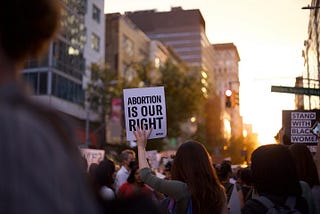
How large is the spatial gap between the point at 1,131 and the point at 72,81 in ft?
148

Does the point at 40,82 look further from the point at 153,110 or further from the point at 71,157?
the point at 71,157

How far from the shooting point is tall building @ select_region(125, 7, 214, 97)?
122 meters

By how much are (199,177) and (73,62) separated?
42.1m

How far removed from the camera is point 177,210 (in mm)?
4543

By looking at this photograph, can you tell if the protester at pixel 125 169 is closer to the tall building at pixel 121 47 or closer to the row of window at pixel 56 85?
the row of window at pixel 56 85

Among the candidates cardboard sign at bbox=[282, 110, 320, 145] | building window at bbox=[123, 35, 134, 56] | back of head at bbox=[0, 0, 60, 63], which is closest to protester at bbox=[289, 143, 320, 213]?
back of head at bbox=[0, 0, 60, 63]

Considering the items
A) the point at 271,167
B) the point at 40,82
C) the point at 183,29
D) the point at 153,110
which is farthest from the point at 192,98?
the point at 183,29

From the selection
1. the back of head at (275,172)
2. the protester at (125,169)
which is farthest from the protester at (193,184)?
the protester at (125,169)

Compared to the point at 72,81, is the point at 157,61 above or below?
above

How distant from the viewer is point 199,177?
4.54 metres

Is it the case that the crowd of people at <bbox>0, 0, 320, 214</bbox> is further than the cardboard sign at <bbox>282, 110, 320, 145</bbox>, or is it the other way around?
the cardboard sign at <bbox>282, 110, 320, 145</bbox>

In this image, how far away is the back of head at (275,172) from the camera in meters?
3.55

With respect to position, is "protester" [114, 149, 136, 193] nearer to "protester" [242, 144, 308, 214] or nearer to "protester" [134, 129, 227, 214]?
"protester" [134, 129, 227, 214]

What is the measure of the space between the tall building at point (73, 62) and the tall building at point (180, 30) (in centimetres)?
7013
